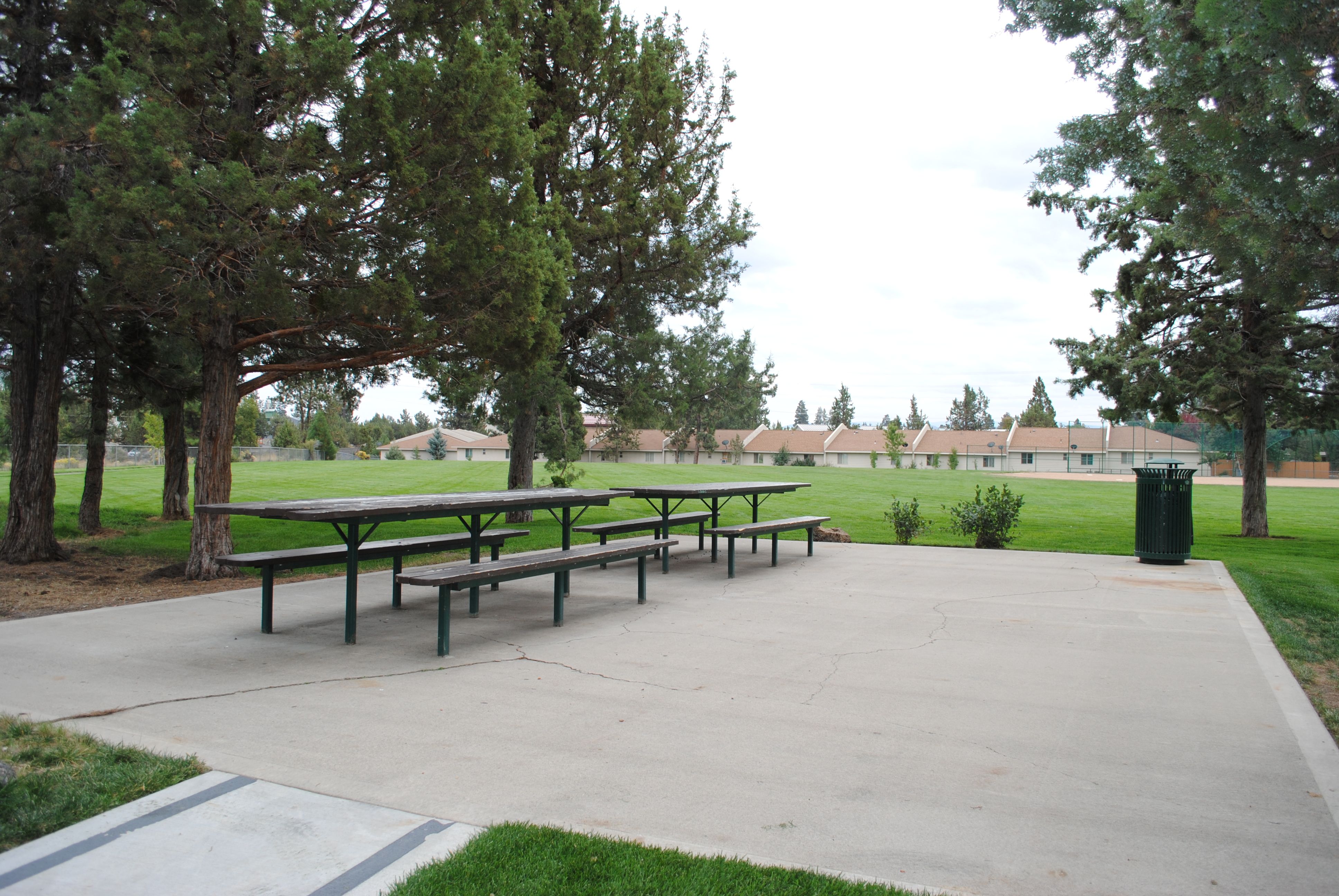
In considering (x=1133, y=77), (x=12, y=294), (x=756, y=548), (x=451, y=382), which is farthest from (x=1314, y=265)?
(x=12, y=294)

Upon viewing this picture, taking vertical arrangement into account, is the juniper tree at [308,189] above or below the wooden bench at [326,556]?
above

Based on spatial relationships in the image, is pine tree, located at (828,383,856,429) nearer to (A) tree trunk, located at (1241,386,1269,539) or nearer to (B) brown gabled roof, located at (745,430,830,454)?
(B) brown gabled roof, located at (745,430,830,454)

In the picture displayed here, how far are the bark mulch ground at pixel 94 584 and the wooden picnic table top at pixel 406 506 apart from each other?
5.94ft

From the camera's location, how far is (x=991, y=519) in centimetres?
1360

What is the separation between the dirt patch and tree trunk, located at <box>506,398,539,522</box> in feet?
25.3

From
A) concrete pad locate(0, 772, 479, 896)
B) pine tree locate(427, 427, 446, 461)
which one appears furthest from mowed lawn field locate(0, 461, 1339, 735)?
pine tree locate(427, 427, 446, 461)

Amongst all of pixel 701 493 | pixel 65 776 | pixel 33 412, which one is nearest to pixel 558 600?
pixel 701 493

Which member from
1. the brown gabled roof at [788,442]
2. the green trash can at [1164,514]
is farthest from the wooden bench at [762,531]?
the brown gabled roof at [788,442]

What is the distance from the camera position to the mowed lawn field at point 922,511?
833cm

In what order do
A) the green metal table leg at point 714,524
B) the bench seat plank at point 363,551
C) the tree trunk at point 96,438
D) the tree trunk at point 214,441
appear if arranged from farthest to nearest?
the tree trunk at point 96,438
the green metal table leg at point 714,524
the tree trunk at point 214,441
the bench seat plank at point 363,551

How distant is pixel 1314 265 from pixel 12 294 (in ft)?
41.0

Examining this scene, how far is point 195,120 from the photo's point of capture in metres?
7.88

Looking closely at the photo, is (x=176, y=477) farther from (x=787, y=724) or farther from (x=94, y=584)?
(x=787, y=724)

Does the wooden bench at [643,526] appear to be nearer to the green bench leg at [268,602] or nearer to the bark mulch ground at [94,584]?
the bark mulch ground at [94,584]
